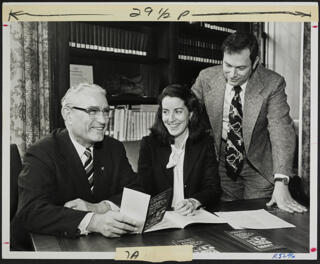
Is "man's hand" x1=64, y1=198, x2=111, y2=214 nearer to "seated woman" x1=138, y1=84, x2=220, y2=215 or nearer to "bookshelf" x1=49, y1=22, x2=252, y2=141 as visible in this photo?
"seated woman" x1=138, y1=84, x2=220, y2=215

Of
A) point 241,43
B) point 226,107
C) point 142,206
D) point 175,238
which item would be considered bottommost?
point 175,238

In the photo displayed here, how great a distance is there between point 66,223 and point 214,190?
0.66m

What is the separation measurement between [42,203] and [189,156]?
2.33ft

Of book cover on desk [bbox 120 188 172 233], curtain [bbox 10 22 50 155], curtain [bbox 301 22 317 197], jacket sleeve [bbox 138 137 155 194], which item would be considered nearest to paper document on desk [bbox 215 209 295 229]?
curtain [bbox 301 22 317 197]

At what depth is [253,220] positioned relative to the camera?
3.78 feet

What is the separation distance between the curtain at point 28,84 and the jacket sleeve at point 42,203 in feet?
0.69

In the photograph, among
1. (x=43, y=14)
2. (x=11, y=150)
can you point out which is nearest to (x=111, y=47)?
(x=43, y=14)

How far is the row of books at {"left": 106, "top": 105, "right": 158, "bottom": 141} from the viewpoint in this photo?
1.70 metres

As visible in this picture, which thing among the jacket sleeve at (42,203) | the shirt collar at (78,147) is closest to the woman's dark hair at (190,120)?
the shirt collar at (78,147)

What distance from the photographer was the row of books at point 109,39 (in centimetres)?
160

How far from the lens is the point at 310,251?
108 centimetres

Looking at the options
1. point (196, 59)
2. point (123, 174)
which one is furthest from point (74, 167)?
point (196, 59)

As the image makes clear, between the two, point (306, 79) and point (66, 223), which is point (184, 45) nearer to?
point (306, 79)

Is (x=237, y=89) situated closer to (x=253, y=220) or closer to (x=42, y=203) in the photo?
(x=253, y=220)
